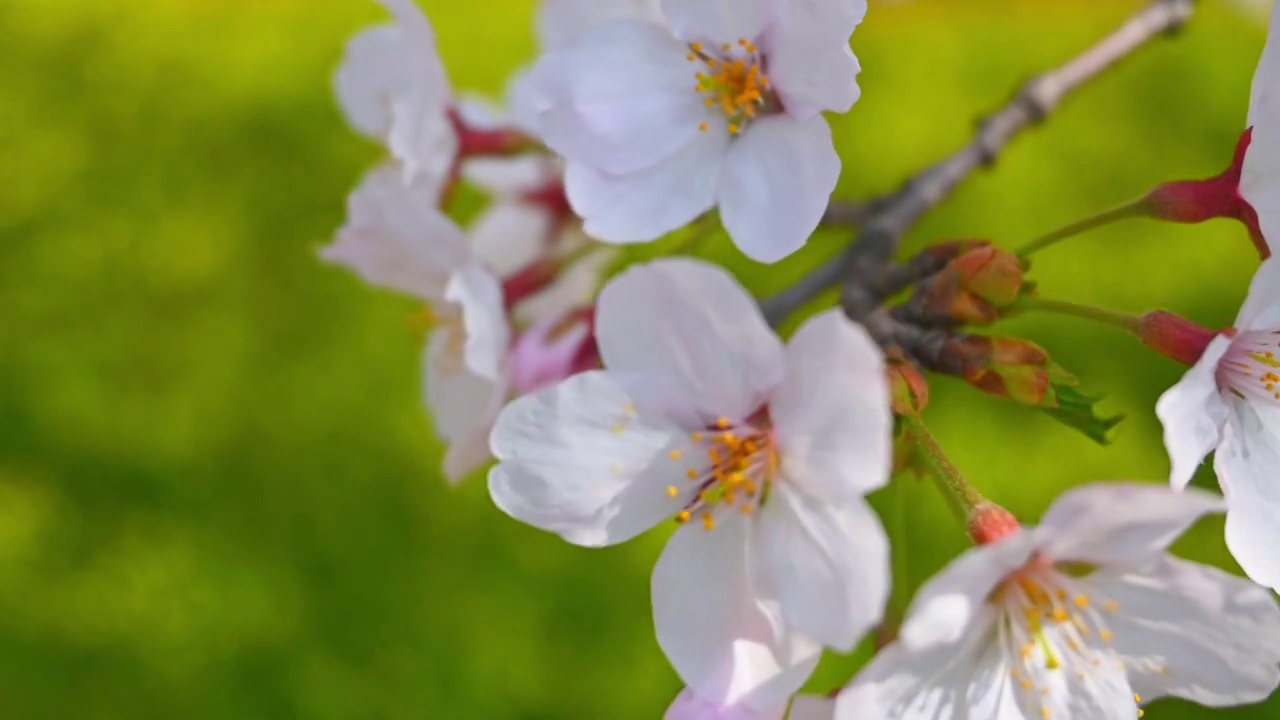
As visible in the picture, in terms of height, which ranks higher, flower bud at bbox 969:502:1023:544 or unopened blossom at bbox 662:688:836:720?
flower bud at bbox 969:502:1023:544

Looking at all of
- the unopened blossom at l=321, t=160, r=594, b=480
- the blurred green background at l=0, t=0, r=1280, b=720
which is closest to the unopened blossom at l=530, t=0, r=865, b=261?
the unopened blossom at l=321, t=160, r=594, b=480

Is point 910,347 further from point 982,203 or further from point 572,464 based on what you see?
point 982,203

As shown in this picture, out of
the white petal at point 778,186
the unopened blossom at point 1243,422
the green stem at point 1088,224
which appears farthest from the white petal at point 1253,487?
the white petal at point 778,186

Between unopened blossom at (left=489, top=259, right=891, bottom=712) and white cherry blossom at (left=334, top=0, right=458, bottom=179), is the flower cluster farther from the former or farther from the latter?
white cherry blossom at (left=334, top=0, right=458, bottom=179)

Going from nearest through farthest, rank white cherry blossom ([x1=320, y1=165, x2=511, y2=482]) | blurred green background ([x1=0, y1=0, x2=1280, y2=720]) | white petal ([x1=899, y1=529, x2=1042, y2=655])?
white petal ([x1=899, y1=529, x2=1042, y2=655]), white cherry blossom ([x1=320, y1=165, x2=511, y2=482]), blurred green background ([x1=0, y1=0, x2=1280, y2=720])

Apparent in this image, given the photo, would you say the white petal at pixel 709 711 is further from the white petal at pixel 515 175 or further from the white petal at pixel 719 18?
the white petal at pixel 515 175
